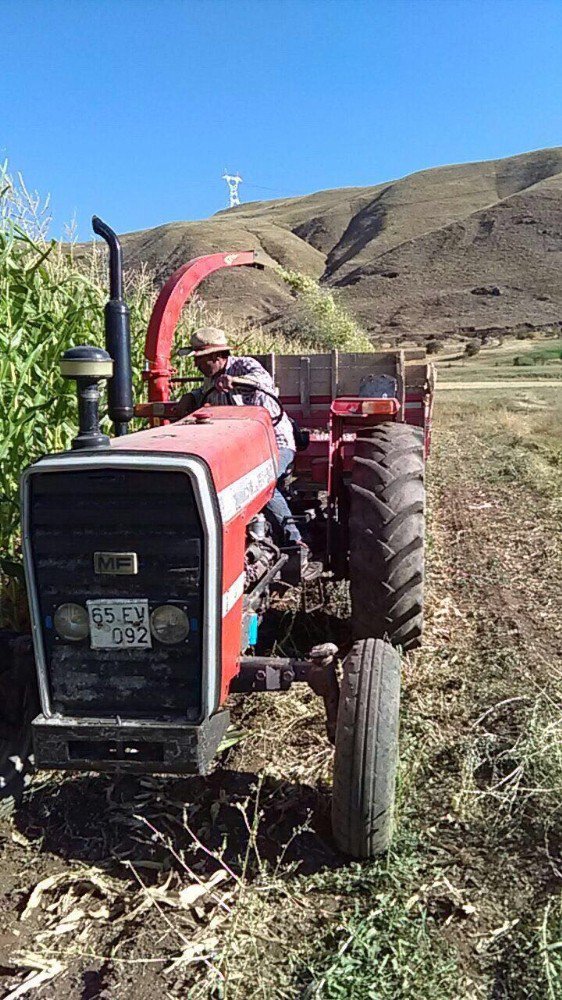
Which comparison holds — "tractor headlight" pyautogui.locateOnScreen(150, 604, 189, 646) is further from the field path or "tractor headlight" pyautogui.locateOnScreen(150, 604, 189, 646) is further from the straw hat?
the field path

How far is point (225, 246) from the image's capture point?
69.8 meters

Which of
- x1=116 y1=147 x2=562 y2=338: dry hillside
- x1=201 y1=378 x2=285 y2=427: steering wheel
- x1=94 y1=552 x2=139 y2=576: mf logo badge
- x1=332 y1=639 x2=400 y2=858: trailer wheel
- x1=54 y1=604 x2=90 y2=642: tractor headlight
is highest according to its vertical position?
x1=116 y1=147 x2=562 y2=338: dry hillside

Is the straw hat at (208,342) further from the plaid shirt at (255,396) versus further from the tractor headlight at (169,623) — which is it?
the tractor headlight at (169,623)

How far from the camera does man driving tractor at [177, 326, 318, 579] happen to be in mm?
4402

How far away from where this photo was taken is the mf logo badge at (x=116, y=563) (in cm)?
276

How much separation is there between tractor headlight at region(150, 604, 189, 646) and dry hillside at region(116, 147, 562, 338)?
24044mm

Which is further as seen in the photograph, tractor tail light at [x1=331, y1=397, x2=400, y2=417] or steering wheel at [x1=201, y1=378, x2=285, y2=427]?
tractor tail light at [x1=331, y1=397, x2=400, y2=417]

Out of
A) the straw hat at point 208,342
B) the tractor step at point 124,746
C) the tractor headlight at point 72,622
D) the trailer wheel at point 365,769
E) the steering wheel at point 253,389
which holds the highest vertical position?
the straw hat at point 208,342

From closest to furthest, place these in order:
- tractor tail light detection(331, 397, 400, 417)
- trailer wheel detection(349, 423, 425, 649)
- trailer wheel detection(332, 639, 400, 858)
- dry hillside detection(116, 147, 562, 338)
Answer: trailer wheel detection(332, 639, 400, 858)
trailer wheel detection(349, 423, 425, 649)
tractor tail light detection(331, 397, 400, 417)
dry hillside detection(116, 147, 562, 338)

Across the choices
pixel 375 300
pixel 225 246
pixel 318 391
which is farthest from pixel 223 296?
pixel 318 391

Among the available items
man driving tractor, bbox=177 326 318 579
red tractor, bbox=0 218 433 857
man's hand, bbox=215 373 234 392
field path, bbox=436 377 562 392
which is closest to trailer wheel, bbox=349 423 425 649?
man driving tractor, bbox=177 326 318 579

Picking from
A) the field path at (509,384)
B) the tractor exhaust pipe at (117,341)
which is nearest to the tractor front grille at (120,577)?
the tractor exhaust pipe at (117,341)

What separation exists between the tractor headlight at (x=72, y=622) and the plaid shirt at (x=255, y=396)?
165 cm

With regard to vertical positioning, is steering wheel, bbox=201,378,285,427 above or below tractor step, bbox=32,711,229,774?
above
